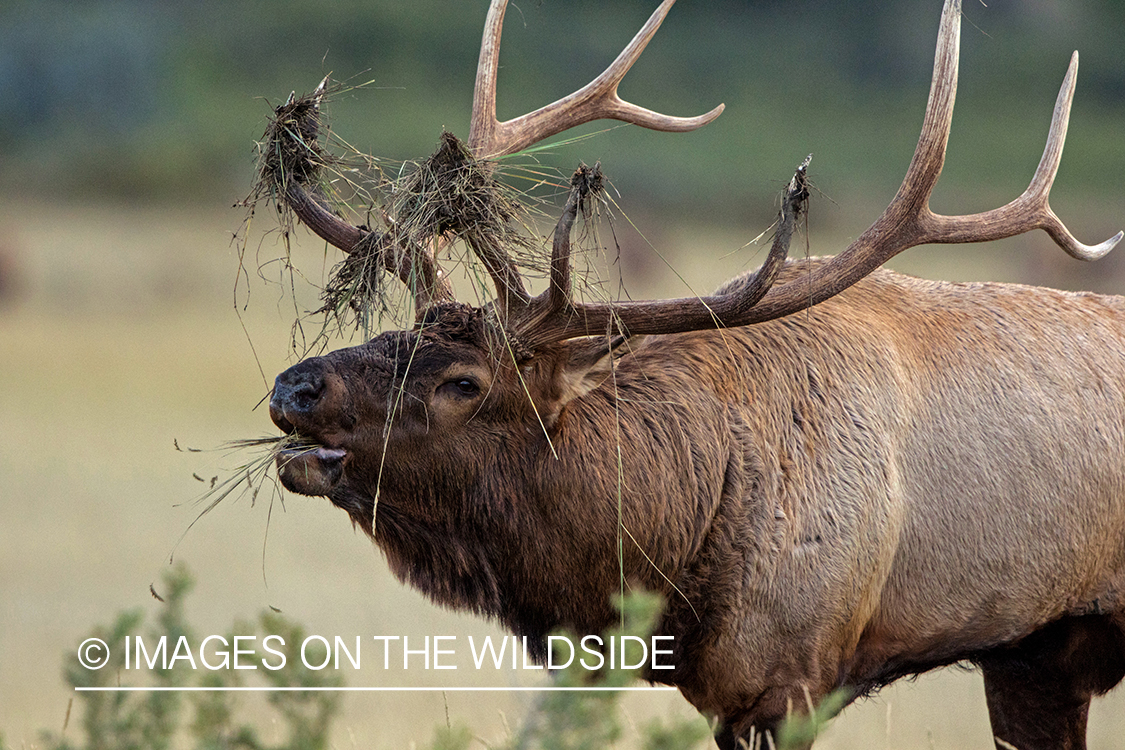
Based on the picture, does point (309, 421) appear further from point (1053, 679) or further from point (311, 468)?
point (1053, 679)

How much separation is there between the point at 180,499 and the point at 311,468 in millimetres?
10480

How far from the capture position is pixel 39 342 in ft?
69.0

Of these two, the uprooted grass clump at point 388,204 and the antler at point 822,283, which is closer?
the uprooted grass clump at point 388,204

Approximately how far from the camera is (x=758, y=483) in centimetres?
368

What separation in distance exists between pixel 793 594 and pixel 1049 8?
66663 mm

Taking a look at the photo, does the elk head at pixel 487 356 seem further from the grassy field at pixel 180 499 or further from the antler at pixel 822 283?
the grassy field at pixel 180 499

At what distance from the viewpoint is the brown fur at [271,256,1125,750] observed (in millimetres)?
3555

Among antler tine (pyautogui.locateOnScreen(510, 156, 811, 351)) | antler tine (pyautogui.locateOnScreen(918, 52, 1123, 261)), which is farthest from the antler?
antler tine (pyautogui.locateOnScreen(918, 52, 1123, 261))

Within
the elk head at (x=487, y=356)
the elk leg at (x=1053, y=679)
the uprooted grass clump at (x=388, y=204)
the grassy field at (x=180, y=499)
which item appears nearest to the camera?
the uprooted grass clump at (x=388, y=204)

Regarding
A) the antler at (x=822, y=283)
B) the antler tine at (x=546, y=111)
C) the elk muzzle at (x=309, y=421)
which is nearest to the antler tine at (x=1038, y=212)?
the antler at (x=822, y=283)

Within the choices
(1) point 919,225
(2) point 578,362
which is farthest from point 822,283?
(2) point 578,362

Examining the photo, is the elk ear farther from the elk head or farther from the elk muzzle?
the elk muzzle

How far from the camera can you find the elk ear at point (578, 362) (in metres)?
3.66

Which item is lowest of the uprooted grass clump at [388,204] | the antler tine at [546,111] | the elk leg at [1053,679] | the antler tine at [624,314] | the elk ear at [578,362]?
the elk leg at [1053,679]
